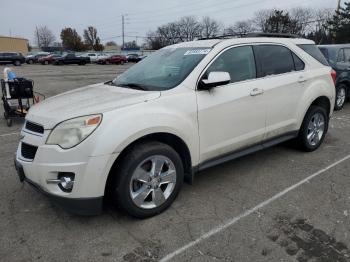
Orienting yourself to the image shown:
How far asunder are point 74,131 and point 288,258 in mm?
2087

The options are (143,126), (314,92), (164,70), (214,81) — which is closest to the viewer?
(143,126)

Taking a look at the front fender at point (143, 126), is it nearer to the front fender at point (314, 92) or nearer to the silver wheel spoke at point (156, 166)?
the silver wheel spoke at point (156, 166)

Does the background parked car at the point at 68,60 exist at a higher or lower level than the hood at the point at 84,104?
higher

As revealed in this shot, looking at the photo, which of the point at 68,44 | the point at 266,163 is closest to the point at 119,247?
the point at 266,163

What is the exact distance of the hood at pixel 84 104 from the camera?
9.99ft

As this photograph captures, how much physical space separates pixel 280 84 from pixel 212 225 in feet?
7.19

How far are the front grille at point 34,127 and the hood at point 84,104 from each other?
0.14 feet

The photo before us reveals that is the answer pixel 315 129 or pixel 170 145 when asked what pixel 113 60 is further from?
pixel 170 145

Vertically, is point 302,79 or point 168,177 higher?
point 302,79

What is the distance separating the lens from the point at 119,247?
9.64 feet

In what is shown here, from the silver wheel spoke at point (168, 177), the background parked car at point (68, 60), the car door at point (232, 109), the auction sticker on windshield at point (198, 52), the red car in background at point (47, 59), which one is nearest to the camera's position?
the silver wheel spoke at point (168, 177)

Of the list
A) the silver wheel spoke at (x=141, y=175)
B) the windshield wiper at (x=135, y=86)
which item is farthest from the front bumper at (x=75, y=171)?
the windshield wiper at (x=135, y=86)

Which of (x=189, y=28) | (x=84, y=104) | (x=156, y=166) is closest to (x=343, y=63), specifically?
(x=156, y=166)

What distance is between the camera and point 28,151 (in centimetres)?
320
